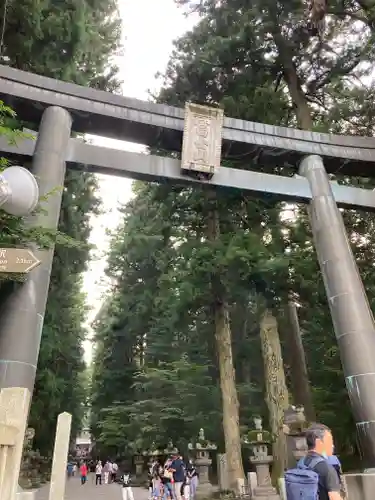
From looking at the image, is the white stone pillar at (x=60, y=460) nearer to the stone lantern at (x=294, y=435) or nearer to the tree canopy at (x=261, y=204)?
the stone lantern at (x=294, y=435)

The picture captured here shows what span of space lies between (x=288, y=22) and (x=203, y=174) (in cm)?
648

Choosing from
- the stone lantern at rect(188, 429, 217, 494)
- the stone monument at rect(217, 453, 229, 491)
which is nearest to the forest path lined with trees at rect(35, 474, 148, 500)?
the stone lantern at rect(188, 429, 217, 494)

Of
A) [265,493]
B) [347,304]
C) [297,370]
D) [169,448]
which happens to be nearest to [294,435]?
[347,304]

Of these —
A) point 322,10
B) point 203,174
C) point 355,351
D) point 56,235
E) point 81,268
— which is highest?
point 322,10

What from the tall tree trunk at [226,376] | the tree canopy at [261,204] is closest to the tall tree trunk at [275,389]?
the tree canopy at [261,204]

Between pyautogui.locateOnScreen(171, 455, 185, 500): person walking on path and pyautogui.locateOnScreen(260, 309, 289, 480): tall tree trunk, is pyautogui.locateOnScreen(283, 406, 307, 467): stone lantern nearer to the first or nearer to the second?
pyautogui.locateOnScreen(260, 309, 289, 480): tall tree trunk

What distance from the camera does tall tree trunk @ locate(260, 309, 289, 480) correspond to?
32.8 ft

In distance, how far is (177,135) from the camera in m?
8.25

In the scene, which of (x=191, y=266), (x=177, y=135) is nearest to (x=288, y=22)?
(x=177, y=135)

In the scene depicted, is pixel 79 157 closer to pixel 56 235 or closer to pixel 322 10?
pixel 56 235

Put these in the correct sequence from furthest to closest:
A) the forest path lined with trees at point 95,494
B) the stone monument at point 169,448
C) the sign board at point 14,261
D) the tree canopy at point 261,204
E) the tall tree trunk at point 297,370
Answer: the stone monument at point 169,448, the forest path lined with trees at point 95,494, the tall tree trunk at point 297,370, the tree canopy at point 261,204, the sign board at point 14,261

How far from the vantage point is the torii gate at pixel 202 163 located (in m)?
6.38

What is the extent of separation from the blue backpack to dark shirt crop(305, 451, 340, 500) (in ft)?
0.10

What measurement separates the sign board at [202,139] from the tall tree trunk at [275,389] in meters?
4.87
